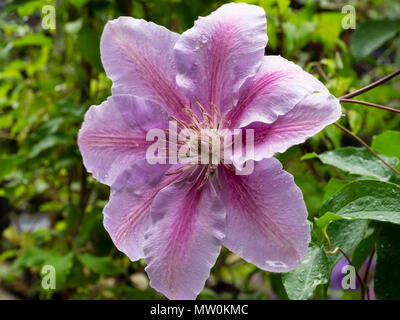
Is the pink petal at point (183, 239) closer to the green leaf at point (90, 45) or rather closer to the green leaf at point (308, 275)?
the green leaf at point (308, 275)

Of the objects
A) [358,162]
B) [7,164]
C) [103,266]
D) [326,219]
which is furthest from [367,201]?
[7,164]

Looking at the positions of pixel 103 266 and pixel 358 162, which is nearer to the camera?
pixel 358 162

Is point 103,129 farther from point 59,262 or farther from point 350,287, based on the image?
point 59,262

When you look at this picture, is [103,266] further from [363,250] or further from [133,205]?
[363,250]

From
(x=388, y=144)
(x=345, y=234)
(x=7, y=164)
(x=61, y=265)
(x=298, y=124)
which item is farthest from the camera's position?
(x=7, y=164)

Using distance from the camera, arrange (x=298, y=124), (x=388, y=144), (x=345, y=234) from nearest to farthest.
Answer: (x=298, y=124), (x=345, y=234), (x=388, y=144)

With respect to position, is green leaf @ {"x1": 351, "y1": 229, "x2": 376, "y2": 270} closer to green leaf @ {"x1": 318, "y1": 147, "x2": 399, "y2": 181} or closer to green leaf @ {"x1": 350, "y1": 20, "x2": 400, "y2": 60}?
green leaf @ {"x1": 318, "y1": 147, "x2": 399, "y2": 181}

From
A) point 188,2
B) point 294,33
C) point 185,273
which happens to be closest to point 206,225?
point 185,273

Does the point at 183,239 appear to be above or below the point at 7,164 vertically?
above
